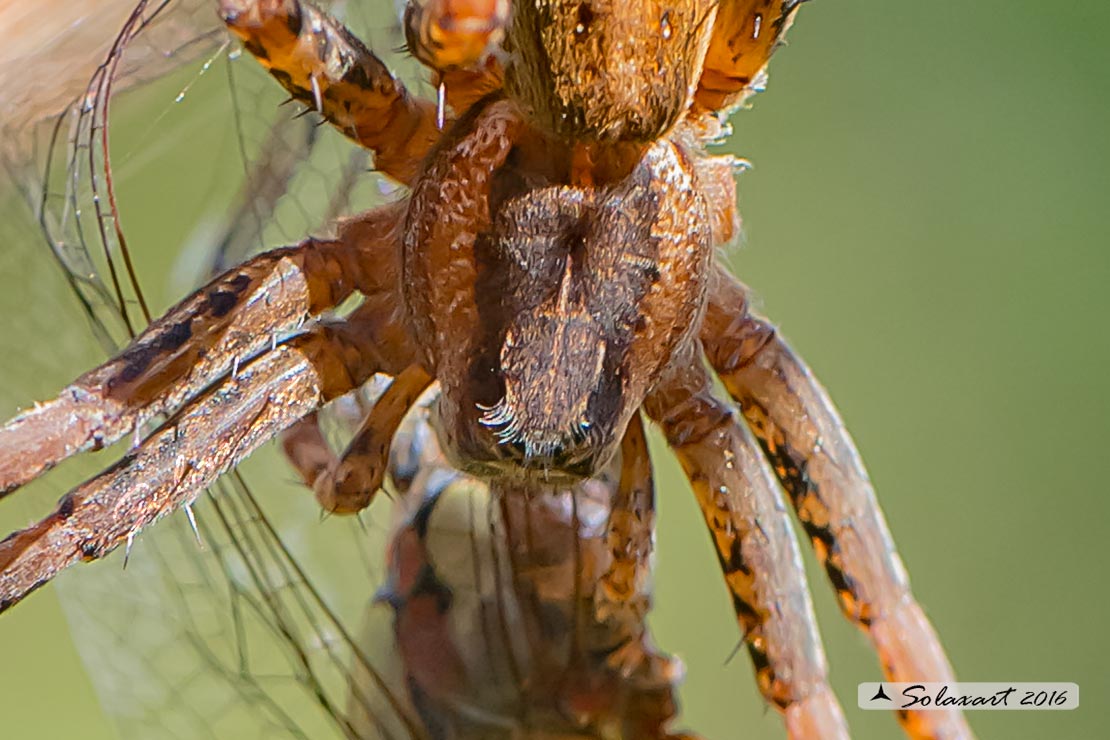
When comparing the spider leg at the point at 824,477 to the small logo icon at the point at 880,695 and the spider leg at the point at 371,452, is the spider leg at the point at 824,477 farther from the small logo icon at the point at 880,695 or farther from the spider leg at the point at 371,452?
the spider leg at the point at 371,452

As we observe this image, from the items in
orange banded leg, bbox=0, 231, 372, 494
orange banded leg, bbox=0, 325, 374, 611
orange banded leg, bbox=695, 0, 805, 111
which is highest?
orange banded leg, bbox=695, 0, 805, 111

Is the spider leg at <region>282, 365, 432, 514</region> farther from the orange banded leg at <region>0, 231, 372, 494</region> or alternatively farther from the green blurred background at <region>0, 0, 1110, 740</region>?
the green blurred background at <region>0, 0, 1110, 740</region>

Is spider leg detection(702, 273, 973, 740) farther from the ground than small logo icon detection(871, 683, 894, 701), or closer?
farther from the ground

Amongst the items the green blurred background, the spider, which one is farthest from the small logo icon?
the green blurred background

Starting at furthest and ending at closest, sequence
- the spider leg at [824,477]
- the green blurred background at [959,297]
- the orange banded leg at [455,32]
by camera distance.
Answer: the green blurred background at [959,297], the spider leg at [824,477], the orange banded leg at [455,32]

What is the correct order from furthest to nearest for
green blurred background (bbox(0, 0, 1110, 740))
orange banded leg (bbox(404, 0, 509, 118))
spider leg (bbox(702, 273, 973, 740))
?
1. green blurred background (bbox(0, 0, 1110, 740))
2. spider leg (bbox(702, 273, 973, 740))
3. orange banded leg (bbox(404, 0, 509, 118))

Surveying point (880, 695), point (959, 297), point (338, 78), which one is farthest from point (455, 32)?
point (959, 297)

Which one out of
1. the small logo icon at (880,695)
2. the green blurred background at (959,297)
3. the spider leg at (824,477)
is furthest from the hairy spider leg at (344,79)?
the green blurred background at (959,297)

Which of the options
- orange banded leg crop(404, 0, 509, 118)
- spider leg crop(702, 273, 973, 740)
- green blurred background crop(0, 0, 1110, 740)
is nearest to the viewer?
orange banded leg crop(404, 0, 509, 118)
